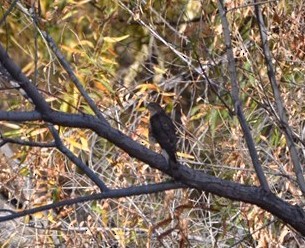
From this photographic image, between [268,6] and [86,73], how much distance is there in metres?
0.96

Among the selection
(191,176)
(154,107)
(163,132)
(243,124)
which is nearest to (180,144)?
(154,107)

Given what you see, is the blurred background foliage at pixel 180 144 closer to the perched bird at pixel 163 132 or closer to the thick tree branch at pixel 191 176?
the perched bird at pixel 163 132

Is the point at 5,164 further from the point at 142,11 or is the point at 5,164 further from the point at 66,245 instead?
the point at 142,11

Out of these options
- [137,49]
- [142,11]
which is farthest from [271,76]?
[137,49]

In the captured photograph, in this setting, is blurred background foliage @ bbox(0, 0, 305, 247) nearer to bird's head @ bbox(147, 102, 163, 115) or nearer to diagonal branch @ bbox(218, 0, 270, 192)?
bird's head @ bbox(147, 102, 163, 115)

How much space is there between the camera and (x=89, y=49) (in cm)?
477

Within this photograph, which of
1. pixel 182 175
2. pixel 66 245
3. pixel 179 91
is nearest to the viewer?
pixel 182 175

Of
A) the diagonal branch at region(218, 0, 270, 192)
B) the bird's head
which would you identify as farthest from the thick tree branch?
the bird's head

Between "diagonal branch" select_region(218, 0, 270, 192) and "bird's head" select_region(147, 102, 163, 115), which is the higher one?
"bird's head" select_region(147, 102, 163, 115)

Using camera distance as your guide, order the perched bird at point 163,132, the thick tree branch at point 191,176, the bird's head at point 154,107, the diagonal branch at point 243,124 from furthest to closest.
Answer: the bird's head at point 154,107
the perched bird at point 163,132
the diagonal branch at point 243,124
the thick tree branch at point 191,176

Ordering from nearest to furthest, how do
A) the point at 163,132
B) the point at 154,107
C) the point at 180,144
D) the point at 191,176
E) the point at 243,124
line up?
the point at 191,176
the point at 243,124
the point at 163,132
the point at 154,107
the point at 180,144

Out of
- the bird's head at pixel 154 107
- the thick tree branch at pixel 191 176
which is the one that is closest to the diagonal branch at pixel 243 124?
the thick tree branch at pixel 191 176

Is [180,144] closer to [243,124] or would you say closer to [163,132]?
[163,132]

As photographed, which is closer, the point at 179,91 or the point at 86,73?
the point at 86,73
